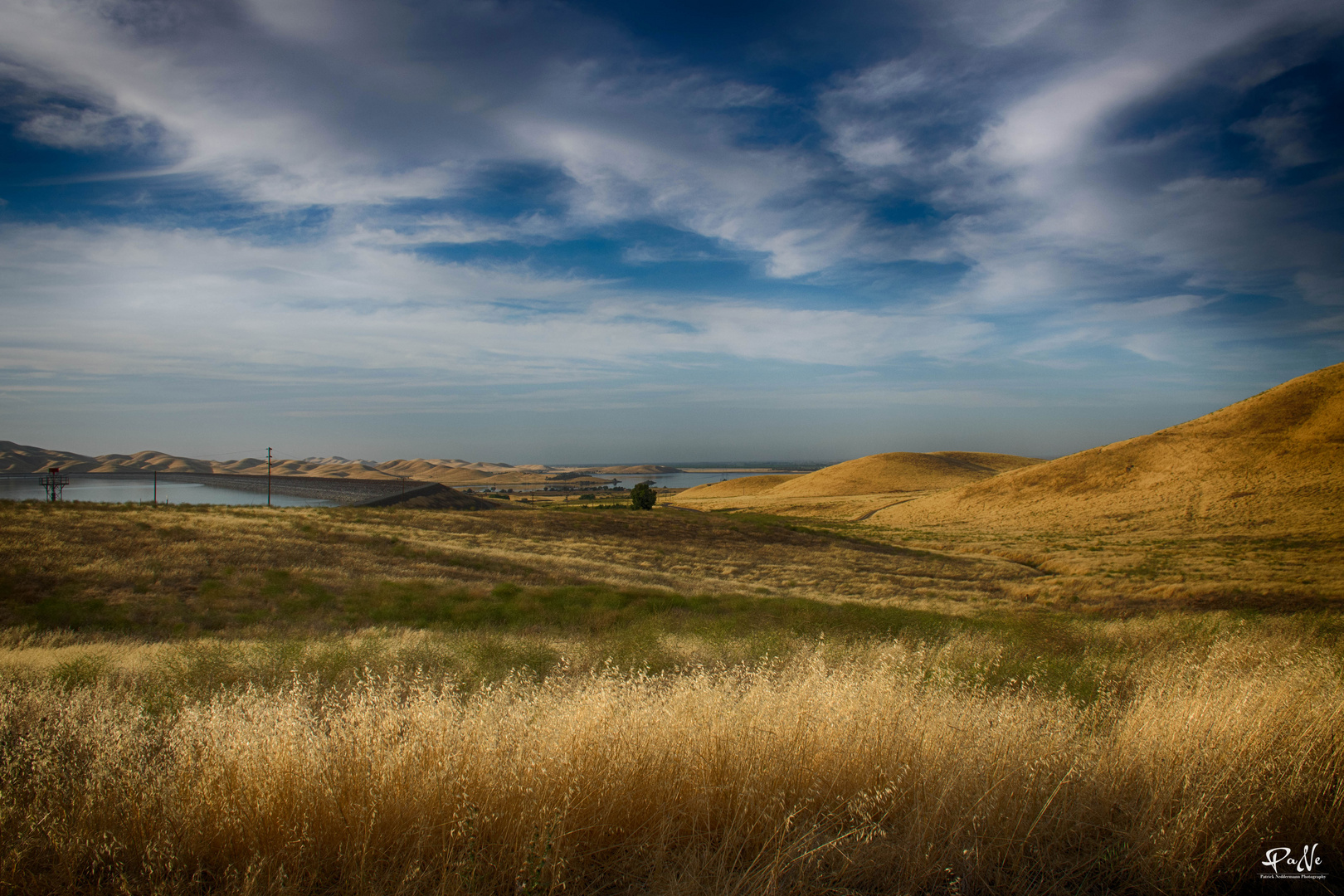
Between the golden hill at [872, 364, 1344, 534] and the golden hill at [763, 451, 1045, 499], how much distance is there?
29.9 meters

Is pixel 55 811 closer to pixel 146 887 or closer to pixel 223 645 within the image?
pixel 146 887

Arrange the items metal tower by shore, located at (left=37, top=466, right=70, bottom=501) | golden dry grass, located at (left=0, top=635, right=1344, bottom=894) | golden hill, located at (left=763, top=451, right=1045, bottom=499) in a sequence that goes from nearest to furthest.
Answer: golden dry grass, located at (left=0, top=635, right=1344, bottom=894) → metal tower by shore, located at (left=37, top=466, right=70, bottom=501) → golden hill, located at (left=763, top=451, right=1045, bottom=499)

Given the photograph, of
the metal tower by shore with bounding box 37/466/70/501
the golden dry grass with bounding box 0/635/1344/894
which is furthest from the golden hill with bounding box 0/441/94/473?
the golden dry grass with bounding box 0/635/1344/894

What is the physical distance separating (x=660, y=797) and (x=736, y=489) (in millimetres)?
133120

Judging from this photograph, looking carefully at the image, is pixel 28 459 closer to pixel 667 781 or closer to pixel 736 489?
pixel 667 781

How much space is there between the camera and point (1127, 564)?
3381cm

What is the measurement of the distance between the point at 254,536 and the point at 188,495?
33.1 m

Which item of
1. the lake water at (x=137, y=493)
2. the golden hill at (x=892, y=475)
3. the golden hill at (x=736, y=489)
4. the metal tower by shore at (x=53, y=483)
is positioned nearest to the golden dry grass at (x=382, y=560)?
the metal tower by shore at (x=53, y=483)

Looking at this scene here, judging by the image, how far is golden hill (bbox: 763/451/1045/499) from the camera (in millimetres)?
111188

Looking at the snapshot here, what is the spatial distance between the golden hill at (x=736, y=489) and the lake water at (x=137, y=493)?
84672 mm

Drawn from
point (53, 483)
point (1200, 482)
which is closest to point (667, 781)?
point (53, 483)

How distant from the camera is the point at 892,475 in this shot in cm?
11994

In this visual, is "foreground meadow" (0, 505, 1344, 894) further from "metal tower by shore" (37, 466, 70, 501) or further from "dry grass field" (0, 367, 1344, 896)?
"metal tower by shore" (37, 466, 70, 501)

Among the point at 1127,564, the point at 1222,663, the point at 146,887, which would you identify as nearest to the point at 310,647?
the point at 146,887
